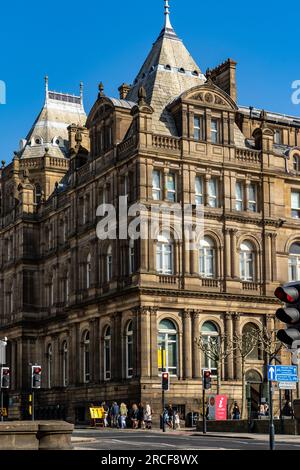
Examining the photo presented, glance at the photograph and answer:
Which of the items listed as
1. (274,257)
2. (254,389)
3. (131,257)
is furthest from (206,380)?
(274,257)

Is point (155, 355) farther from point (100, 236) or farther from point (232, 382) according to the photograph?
point (100, 236)

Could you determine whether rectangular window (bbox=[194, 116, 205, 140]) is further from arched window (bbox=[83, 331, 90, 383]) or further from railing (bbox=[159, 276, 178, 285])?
arched window (bbox=[83, 331, 90, 383])

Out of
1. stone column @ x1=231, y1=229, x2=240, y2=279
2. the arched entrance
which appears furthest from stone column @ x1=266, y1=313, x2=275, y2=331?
stone column @ x1=231, y1=229, x2=240, y2=279

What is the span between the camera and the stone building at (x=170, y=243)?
58.8 metres

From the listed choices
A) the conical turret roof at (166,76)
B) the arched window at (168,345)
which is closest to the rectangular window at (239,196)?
the conical turret roof at (166,76)

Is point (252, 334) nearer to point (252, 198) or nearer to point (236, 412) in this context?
point (236, 412)

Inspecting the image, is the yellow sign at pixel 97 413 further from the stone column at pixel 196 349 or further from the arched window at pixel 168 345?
the stone column at pixel 196 349

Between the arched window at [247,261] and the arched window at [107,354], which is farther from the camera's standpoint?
the arched window at [247,261]

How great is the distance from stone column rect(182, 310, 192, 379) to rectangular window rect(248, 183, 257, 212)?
9.86m

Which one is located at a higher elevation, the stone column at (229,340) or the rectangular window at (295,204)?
the rectangular window at (295,204)

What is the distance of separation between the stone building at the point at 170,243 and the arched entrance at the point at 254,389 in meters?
0.08

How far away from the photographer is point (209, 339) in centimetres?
6031

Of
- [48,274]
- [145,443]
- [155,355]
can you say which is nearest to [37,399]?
[48,274]

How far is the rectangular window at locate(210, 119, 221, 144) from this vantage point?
63.5m
